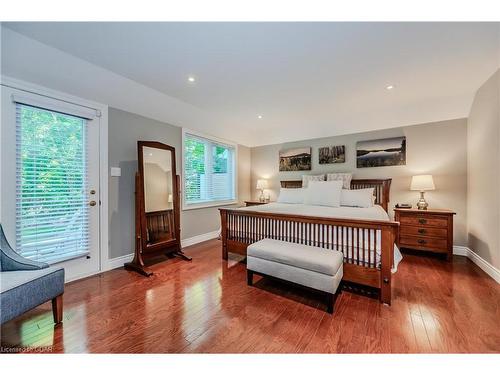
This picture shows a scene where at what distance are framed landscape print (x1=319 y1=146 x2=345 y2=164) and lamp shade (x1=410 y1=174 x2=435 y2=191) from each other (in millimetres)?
1276

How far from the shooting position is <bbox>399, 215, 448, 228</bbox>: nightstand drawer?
9.94 feet

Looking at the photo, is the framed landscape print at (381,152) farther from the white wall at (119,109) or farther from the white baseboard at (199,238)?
the white baseboard at (199,238)

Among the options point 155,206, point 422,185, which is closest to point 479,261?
point 422,185

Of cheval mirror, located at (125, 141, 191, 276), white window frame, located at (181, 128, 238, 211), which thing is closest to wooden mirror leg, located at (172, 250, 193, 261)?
cheval mirror, located at (125, 141, 191, 276)

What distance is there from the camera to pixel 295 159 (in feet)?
15.8

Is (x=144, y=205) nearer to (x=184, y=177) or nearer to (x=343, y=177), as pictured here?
(x=184, y=177)

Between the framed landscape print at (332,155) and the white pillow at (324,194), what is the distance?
3.22 ft

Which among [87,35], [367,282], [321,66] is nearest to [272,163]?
[321,66]

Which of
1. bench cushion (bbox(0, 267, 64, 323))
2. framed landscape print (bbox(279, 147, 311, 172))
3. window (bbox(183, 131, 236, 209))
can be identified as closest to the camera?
bench cushion (bbox(0, 267, 64, 323))

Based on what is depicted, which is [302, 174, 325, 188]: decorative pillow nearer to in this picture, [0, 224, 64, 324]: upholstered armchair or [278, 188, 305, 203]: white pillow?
[278, 188, 305, 203]: white pillow

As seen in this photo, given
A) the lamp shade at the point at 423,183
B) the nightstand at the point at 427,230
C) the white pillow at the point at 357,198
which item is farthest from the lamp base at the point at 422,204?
the white pillow at the point at 357,198

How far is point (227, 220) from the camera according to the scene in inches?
123

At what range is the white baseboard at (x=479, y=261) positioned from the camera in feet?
7.85

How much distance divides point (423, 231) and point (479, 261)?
0.67 metres
